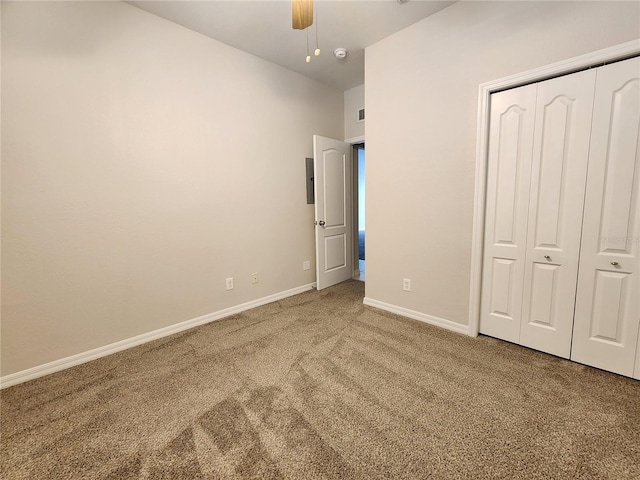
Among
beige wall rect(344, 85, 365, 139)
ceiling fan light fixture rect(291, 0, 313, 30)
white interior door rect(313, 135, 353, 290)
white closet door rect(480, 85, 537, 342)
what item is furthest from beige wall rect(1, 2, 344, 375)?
white closet door rect(480, 85, 537, 342)

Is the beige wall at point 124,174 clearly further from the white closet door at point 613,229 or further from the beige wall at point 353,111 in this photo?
the white closet door at point 613,229

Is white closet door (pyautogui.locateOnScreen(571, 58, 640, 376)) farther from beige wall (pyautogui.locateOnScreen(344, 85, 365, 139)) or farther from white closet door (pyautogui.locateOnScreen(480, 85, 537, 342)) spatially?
beige wall (pyautogui.locateOnScreen(344, 85, 365, 139))

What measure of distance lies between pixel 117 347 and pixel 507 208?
3.38 meters

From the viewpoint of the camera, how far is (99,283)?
2.27 meters

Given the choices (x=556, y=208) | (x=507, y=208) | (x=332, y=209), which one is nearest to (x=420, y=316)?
(x=507, y=208)

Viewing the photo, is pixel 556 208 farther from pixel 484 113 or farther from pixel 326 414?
pixel 326 414

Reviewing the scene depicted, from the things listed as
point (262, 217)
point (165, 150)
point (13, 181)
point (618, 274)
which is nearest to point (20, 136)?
point (13, 181)

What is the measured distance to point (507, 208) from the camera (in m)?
2.26

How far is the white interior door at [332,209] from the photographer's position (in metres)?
3.65

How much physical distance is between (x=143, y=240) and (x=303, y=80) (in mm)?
2645

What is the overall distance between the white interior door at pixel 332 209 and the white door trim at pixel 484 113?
1841 millimetres

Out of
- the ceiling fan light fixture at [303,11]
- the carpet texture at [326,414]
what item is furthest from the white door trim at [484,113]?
the ceiling fan light fixture at [303,11]

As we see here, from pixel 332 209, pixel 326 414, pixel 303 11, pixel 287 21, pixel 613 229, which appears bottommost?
pixel 326 414

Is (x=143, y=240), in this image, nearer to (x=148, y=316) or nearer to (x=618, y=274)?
(x=148, y=316)
